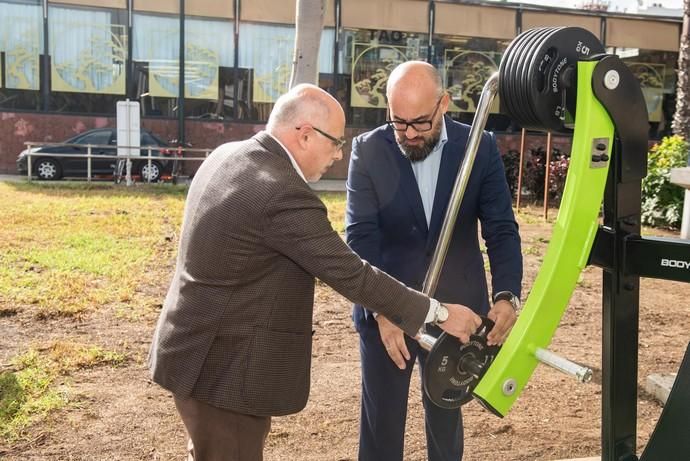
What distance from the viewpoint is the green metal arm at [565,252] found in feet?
6.87

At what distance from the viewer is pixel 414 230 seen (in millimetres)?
3125

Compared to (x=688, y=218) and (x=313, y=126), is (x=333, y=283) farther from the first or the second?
(x=688, y=218)

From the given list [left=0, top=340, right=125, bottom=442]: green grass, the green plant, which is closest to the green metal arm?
[left=0, top=340, right=125, bottom=442]: green grass

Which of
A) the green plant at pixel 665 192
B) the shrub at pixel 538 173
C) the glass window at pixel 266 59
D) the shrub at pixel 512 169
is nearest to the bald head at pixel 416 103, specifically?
the green plant at pixel 665 192

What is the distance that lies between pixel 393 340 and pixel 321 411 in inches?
71.3

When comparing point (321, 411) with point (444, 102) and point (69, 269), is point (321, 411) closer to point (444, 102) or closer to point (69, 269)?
point (444, 102)

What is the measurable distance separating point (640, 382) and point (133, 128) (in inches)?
588

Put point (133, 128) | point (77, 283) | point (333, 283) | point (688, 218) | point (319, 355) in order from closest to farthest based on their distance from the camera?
1. point (333, 283)
2. point (319, 355)
3. point (77, 283)
4. point (688, 218)
5. point (133, 128)

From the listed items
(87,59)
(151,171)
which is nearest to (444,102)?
(151,171)

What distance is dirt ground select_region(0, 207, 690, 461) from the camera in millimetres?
4082

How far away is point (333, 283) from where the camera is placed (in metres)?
2.45

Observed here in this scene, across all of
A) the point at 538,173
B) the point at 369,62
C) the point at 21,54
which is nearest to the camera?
the point at 538,173

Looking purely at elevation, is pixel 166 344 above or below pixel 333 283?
below

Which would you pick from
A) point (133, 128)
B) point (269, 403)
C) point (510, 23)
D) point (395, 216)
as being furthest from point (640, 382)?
point (510, 23)
